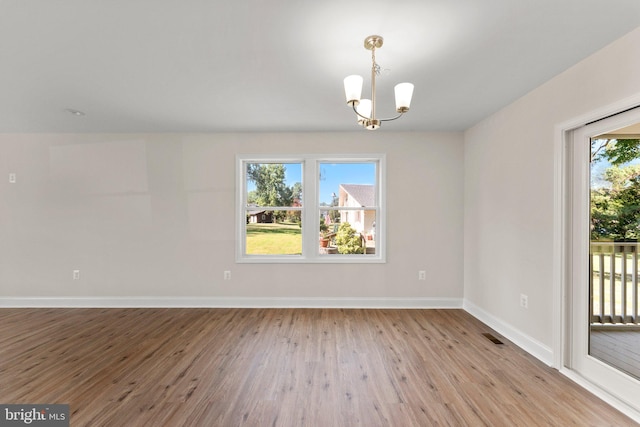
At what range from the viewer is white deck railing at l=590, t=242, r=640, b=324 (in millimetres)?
1913

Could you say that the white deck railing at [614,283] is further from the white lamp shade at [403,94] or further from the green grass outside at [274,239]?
the green grass outside at [274,239]

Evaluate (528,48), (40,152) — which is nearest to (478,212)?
(528,48)

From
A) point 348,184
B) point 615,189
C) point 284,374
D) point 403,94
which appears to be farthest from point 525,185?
point 284,374

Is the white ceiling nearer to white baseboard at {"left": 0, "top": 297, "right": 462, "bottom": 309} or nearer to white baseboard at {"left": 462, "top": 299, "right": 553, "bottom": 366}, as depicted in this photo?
white baseboard at {"left": 462, "top": 299, "right": 553, "bottom": 366}

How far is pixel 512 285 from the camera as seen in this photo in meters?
2.88

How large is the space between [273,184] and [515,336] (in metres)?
3.38

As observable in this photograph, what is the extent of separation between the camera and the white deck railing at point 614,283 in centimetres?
191

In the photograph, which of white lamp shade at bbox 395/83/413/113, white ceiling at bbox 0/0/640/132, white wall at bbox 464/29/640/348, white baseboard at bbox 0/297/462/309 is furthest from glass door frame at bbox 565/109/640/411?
white baseboard at bbox 0/297/462/309

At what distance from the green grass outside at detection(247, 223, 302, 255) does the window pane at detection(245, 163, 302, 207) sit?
33 cm

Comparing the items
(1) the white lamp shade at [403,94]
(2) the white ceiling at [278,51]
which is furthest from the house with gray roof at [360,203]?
(1) the white lamp shade at [403,94]

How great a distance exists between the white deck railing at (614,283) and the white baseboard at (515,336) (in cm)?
52

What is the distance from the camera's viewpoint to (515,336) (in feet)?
9.15

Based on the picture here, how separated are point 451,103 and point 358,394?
112 inches

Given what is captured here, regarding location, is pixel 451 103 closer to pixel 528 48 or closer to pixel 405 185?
pixel 528 48
